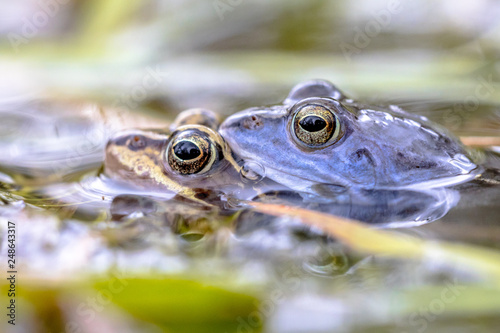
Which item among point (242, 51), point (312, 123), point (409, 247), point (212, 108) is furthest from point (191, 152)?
point (242, 51)

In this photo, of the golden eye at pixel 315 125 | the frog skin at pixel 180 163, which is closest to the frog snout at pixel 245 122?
the frog skin at pixel 180 163

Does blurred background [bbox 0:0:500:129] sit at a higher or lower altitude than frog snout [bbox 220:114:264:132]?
higher

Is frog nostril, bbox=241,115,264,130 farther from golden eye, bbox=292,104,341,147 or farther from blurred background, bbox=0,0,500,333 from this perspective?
blurred background, bbox=0,0,500,333

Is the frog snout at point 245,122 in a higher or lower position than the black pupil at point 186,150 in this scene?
higher

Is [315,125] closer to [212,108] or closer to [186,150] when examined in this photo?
[186,150]

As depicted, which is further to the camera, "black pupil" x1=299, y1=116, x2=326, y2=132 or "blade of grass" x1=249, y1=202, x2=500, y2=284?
"black pupil" x1=299, y1=116, x2=326, y2=132

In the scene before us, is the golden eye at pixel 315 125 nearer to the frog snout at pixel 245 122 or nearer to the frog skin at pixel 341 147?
the frog skin at pixel 341 147

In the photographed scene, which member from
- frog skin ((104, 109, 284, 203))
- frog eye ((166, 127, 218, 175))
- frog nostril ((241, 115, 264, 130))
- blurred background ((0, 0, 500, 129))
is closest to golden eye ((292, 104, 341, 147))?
frog nostril ((241, 115, 264, 130))
